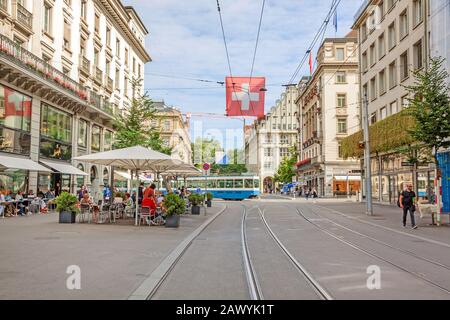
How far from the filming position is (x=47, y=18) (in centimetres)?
2953

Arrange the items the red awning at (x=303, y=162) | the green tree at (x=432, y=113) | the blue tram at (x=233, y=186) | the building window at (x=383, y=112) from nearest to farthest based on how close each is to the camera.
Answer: the green tree at (x=432, y=113) → the building window at (x=383, y=112) → the blue tram at (x=233, y=186) → the red awning at (x=303, y=162)

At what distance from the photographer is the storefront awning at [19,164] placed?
22.0 m

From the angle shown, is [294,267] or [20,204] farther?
[20,204]

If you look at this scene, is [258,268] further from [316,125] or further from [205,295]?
[316,125]

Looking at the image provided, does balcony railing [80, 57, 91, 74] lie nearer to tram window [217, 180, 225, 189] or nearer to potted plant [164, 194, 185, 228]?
potted plant [164, 194, 185, 228]

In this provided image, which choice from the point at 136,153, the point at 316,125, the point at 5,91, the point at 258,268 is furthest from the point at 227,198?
the point at 258,268

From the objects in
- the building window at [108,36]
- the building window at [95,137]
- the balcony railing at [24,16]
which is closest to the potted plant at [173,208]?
the balcony railing at [24,16]

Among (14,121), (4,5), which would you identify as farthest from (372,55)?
(14,121)

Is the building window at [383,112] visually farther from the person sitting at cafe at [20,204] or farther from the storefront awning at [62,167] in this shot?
the person sitting at cafe at [20,204]

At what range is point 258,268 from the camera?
9.04 metres

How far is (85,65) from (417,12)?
941 inches

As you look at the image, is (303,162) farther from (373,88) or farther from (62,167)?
(62,167)

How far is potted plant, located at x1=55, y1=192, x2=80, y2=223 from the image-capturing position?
60.2 feet

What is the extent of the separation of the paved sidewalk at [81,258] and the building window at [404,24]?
25.9 m
